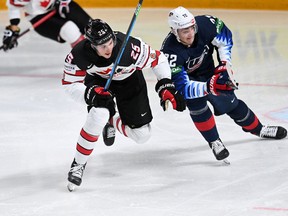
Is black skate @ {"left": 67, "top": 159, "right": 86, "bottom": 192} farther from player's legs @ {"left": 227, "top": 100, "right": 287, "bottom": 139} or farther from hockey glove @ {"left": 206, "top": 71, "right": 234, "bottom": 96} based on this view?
player's legs @ {"left": 227, "top": 100, "right": 287, "bottom": 139}

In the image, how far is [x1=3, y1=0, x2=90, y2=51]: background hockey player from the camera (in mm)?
6863

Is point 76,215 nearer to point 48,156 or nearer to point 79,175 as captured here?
point 79,175

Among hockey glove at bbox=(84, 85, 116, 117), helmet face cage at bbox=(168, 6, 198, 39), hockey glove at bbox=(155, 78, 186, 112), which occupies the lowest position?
hockey glove at bbox=(155, 78, 186, 112)

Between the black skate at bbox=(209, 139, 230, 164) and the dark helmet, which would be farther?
the black skate at bbox=(209, 139, 230, 164)

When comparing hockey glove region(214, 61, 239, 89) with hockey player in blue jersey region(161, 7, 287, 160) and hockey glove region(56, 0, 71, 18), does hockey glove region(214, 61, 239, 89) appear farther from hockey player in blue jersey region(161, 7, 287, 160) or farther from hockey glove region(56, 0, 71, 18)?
hockey glove region(56, 0, 71, 18)

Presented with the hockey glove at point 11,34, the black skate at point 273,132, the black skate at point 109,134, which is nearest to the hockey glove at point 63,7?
the hockey glove at point 11,34

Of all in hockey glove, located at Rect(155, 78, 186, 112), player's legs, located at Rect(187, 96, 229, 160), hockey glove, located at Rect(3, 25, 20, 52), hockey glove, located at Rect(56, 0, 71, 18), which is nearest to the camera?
hockey glove, located at Rect(155, 78, 186, 112)

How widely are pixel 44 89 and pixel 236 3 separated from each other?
3.31 meters

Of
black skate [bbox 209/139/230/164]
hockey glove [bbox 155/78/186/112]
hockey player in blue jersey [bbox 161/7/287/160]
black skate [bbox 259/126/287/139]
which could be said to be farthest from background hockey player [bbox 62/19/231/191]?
black skate [bbox 259/126/287/139]

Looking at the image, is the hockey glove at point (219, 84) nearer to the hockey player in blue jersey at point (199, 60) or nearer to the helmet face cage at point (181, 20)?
the hockey player in blue jersey at point (199, 60)

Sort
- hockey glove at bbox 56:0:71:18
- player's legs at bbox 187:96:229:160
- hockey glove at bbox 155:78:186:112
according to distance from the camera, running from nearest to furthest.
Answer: hockey glove at bbox 155:78:186:112 < player's legs at bbox 187:96:229:160 < hockey glove at bbox 56:0:71:18

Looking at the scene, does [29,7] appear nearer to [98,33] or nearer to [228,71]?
[228,71]

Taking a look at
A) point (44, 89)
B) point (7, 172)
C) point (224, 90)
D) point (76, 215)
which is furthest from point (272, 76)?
point (76, 215)

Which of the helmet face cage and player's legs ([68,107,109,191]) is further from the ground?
the helmet face cage
